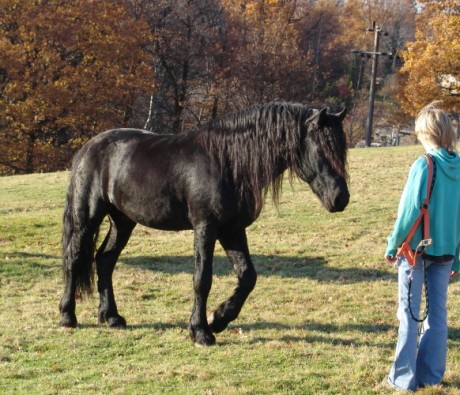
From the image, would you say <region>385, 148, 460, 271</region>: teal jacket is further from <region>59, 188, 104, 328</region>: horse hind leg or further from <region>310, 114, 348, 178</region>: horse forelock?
<region>59, 188, 104, 328</region>: horse hind leg

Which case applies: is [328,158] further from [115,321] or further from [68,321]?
[68,321]

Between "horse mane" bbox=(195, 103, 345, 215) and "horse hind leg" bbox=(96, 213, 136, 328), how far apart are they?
1688mm

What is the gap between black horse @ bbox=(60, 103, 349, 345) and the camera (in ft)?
17.6

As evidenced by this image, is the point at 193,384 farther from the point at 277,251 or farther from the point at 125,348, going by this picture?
the point at 277,251

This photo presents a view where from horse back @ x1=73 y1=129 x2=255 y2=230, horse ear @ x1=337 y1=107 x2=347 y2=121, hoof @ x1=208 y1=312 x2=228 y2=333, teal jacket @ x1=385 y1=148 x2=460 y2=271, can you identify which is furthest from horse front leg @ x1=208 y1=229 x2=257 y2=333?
teal jacket @ x1=385 y1=148 x2=460 y2=271

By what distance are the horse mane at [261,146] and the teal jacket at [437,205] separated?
132 centimetres

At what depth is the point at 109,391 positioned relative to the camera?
15.6 ft

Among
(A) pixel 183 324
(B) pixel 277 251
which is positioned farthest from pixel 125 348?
(B) pixel 277 251

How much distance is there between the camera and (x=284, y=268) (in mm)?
9586

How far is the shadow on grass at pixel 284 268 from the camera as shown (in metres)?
9.02

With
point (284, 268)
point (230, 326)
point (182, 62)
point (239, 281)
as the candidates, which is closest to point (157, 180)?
point (239, 281)

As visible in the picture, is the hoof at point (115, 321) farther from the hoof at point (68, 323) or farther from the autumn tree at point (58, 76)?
the autumn tree at point (58, 76)

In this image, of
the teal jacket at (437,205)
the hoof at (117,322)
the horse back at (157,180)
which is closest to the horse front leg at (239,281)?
the horse back at (157,180)

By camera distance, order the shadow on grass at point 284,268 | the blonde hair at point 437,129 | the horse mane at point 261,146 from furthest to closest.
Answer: the shadow on grass at point 284,268 < the horse mane at point 261,146 < the blonde hair at point 437,129
